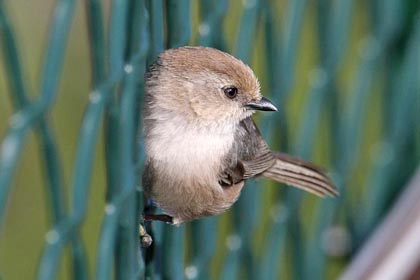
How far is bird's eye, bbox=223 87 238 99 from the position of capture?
1.78 metres

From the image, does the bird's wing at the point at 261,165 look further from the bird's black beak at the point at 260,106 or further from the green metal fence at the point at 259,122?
the green metal fence at the point at 259,122

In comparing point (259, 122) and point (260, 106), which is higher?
point (260, 106)

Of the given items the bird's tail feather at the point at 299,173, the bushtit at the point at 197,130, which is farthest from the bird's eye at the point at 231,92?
the bird's tail feather at the point at 299,173

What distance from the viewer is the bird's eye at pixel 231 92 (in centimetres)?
178

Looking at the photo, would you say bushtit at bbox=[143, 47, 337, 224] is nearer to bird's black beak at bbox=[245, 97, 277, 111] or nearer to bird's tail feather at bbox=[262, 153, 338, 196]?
bird's black beak at bbox=[245, 97, 277, 111]

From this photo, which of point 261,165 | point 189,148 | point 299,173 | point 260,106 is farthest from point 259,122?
point 189,148

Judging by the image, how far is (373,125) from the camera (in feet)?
11.5

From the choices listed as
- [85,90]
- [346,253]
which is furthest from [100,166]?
[346,253]

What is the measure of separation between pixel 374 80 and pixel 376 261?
1.65 ft

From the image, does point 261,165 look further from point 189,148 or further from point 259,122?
point 259,122

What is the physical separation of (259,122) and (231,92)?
730mm

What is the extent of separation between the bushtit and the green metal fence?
0.04 meters

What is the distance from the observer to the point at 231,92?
179cm

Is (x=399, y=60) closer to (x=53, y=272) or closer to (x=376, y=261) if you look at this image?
(x=376, y=261)
